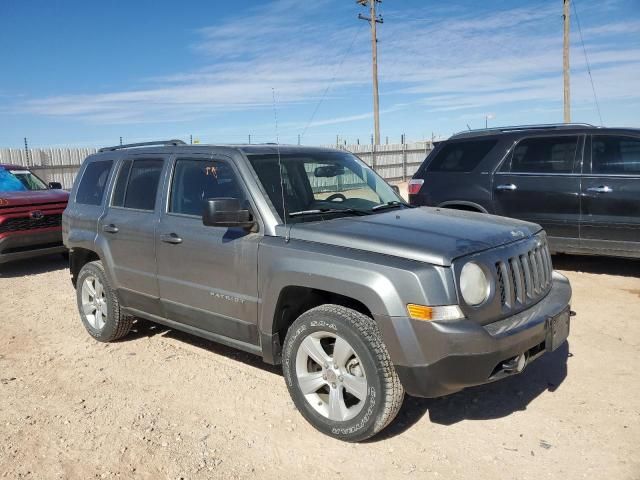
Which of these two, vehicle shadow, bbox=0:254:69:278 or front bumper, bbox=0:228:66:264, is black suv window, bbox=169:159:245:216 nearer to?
front bumper, bbox=0:228:66:264

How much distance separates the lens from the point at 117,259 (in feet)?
16.4

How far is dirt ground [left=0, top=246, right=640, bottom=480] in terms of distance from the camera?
3184mm

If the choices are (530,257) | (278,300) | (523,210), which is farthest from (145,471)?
(523,210)

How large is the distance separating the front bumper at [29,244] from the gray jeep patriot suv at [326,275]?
166 inches

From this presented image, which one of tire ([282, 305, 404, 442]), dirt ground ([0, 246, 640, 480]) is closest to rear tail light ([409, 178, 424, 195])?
dirt ground ([0, 246, 640, 480])

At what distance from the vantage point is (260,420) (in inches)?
148

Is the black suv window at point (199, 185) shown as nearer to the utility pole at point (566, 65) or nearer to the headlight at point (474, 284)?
the headlight at point (474, 284)

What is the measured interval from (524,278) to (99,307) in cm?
398

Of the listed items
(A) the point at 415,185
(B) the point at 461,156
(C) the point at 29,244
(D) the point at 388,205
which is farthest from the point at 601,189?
(C) the point at 29,244

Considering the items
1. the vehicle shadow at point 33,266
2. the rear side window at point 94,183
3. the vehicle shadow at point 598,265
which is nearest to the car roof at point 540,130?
the vehicle shadow at point 598,265

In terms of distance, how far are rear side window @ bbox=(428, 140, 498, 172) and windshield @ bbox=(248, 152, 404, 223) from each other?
3248mm

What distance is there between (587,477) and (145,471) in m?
2.45

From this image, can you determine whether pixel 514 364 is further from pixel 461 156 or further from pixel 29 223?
pixel 29 223

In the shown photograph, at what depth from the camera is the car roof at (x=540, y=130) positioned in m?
6.93
